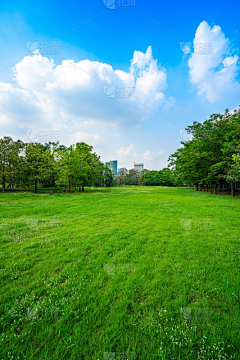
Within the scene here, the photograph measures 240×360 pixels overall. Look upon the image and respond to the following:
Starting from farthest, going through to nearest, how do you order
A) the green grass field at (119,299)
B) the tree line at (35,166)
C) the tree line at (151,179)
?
the tree line at (151,179) < the tree line at (35,166) < the green grass field at (119,299)

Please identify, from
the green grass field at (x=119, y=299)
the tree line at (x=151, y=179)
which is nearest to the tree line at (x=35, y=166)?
Answer: the green grass field at (x=119, y=299)

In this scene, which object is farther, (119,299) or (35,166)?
(35,166)

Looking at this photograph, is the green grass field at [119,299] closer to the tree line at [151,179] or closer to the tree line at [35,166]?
the tree line at [35,166]

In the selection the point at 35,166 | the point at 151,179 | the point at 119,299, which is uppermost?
the point at 35,166

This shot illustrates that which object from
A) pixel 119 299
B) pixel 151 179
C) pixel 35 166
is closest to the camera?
pixel 119 299

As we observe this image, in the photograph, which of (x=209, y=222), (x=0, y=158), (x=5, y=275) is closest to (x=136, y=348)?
(x=5, y=275)

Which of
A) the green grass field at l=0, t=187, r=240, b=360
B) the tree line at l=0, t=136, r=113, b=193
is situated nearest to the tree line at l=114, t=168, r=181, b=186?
the tree line at l=0, t=136, r=113, b=193

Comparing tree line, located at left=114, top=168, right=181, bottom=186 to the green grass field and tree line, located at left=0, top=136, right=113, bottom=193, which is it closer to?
tree line, located at left=0, top=136, right=113, bottom=193

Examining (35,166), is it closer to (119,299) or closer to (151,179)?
(119,299)

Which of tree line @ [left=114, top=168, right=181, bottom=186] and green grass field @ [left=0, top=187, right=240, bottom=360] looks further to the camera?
tree line @ [left=114, top=168, right=181, bottom=186]

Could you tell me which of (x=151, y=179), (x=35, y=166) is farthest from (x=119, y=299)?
(x=151, y=179)

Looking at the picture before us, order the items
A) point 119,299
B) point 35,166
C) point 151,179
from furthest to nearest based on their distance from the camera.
A: point 151,179 < point 35,166 < point 119,299

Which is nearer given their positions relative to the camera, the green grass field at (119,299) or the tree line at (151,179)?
the green grass field at (119,299)

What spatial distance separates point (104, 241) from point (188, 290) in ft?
13.4
